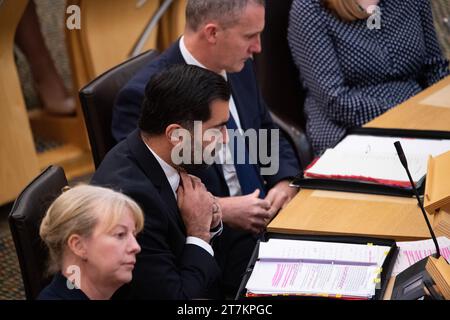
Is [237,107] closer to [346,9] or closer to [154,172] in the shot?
[346,9]

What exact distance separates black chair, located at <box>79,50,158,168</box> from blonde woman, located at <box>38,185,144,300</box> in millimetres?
735

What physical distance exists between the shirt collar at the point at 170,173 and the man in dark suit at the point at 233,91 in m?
0.27

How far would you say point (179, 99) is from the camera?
6.38 feet

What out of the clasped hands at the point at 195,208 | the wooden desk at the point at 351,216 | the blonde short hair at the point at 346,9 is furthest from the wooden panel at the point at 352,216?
the blonde short hair at the point at 346,9

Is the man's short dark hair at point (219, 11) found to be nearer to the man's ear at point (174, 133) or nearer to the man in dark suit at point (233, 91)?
the man in dark suit at point (233, 91)

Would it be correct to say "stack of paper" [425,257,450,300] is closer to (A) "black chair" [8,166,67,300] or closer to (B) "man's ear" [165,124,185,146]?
(B) "man's ear" [165,124,185,146]

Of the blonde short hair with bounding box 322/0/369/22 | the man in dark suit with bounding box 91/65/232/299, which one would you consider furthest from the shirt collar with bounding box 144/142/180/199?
the blonde short hair with bounding box 322/0/369/22

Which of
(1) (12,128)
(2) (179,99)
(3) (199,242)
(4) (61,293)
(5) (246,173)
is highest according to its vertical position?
(2) (179,99)

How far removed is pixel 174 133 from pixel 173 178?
0.41 ft

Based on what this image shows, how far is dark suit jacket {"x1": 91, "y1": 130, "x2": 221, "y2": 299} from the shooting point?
183 centimetres

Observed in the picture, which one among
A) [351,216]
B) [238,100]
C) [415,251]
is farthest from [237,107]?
[415,251]

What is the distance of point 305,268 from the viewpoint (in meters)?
1.83

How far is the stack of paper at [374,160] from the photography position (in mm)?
2254
